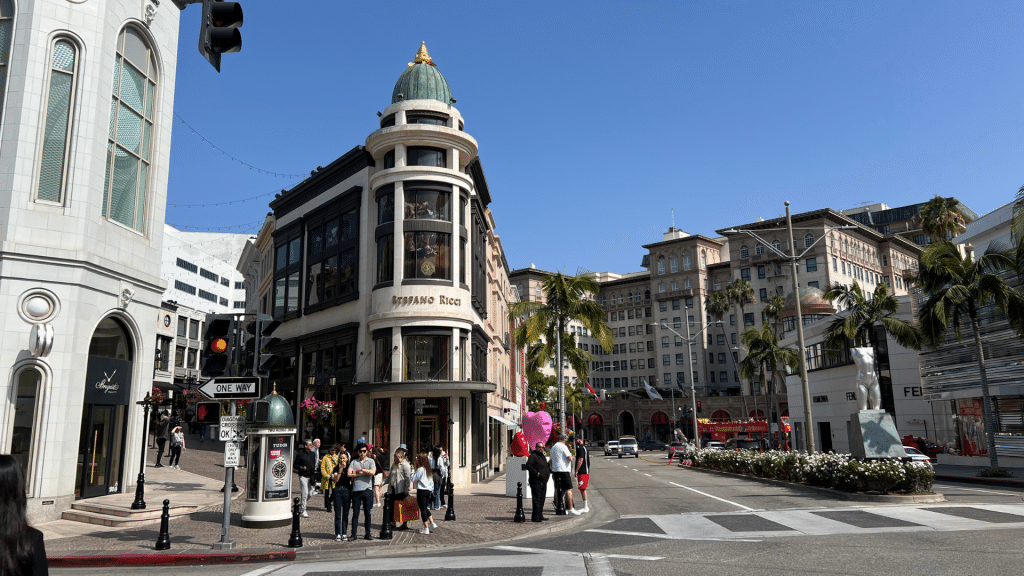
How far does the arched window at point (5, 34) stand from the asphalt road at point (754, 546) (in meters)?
13.6

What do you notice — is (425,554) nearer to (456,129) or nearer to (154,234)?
(154,234)

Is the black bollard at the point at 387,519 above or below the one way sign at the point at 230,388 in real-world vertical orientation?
below

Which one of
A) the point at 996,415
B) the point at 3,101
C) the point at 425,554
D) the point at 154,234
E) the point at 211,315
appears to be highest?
the point at 3,101

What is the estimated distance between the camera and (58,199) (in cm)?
1745

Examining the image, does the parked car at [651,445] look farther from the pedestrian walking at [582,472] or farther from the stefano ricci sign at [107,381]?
the stefano ricci sign at [107,381]

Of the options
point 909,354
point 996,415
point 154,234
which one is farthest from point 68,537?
point 909,354

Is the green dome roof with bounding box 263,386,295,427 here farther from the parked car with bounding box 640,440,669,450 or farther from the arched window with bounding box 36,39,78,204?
the parked car with bounding box 640,440,669,450

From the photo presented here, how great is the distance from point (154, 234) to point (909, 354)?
150 feet

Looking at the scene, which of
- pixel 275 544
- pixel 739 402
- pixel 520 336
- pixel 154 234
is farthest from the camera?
pixel 739 402

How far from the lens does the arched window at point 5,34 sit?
1742cm

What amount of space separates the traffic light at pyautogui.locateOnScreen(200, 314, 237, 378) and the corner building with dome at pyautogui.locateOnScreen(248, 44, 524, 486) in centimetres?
→ 1504

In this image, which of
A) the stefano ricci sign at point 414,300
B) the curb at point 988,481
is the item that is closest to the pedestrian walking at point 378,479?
the stefano ricci sign at point 414,300

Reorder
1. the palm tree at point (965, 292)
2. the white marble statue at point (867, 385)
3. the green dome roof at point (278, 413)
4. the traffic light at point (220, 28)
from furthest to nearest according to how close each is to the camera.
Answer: the palm tree at point (965, 292), the white marble statue at point (867, 385), the green dome roof at point (278, 413), the traffic light at point (220, 28)

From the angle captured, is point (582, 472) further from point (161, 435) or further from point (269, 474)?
point (161, 435)
